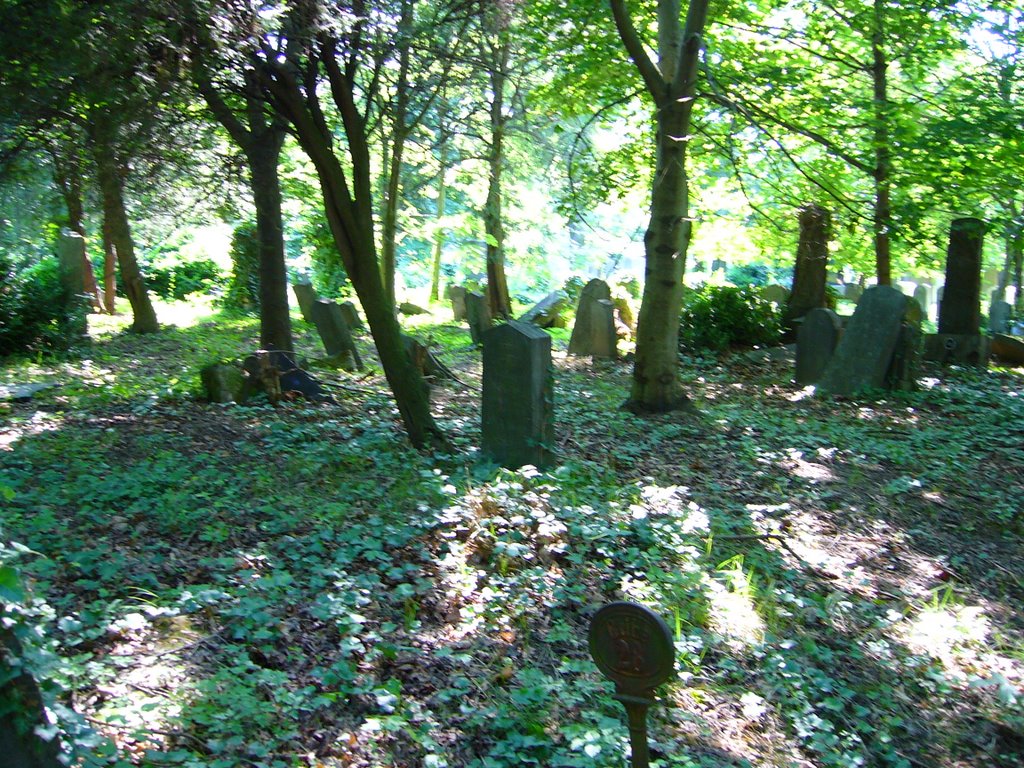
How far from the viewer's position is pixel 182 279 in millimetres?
24250

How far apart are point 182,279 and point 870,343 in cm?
1979

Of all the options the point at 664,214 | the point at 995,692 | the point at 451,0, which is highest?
the point at 451,0

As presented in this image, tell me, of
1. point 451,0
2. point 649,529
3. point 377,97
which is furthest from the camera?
point 377,97

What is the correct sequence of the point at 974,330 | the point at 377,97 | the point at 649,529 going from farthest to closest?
the point at 974,330
the point at 377,97
the point at 649,529

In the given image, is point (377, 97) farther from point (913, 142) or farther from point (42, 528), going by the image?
point (913, 142)

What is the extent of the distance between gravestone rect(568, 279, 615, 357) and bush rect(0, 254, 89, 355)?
329 inches

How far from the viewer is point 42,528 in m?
4.98

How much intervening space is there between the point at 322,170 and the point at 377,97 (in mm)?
1980

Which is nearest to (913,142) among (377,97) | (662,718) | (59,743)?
(377,97)

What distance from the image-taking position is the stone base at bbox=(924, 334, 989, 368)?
1258 cm

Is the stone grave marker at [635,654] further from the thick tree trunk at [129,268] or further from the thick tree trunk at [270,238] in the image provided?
the thick tree trunk at [129,268]

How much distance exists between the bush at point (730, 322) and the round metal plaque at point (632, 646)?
1177 cm

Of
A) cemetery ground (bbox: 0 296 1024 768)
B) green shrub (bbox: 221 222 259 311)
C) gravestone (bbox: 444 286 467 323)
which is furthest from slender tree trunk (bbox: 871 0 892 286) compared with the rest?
green shrub (bbox: 221 222 259 311)

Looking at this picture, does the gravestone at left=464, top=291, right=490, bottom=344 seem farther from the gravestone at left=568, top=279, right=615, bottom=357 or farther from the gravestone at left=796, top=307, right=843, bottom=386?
the gravestone at left=796, top=307, right=843, bottom=386
